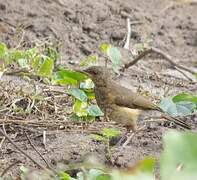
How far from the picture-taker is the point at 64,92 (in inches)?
208

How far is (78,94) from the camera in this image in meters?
4.65

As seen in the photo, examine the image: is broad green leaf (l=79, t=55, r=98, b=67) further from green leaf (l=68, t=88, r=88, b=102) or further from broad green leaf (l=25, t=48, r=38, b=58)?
green leaf (l=68, t=88, r=88, b=102)

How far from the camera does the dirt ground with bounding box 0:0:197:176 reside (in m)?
4.39

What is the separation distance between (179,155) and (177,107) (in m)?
3.49

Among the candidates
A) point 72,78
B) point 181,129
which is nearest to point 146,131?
point 181,129

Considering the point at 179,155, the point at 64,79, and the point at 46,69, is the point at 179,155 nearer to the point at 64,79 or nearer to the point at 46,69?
the point at 64,79

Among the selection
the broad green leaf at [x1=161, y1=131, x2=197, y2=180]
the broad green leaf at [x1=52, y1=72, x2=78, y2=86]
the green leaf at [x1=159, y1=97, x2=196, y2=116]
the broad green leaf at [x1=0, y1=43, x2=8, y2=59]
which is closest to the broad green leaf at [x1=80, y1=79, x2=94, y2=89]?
the broad green leaf at [x1=52, y1=72, x2=78, y2=86]

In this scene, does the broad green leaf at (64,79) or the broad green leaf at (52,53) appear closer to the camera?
A: the broad green leaf at (64,79)

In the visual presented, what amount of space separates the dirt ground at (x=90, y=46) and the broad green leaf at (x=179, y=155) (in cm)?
283

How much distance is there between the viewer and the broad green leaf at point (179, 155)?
1.05m

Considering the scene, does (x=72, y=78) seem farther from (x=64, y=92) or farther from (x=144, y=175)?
(x=144, y=175)

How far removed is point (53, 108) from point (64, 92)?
0.17 metres

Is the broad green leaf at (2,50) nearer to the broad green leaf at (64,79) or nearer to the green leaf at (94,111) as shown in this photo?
the broad green leaf at (64,79)

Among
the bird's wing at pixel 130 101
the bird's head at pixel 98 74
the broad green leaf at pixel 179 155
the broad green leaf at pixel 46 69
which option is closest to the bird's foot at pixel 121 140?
the bird's wing at pixel 130 101
